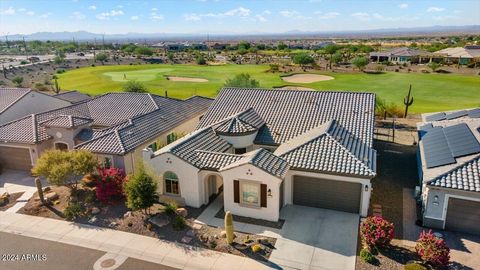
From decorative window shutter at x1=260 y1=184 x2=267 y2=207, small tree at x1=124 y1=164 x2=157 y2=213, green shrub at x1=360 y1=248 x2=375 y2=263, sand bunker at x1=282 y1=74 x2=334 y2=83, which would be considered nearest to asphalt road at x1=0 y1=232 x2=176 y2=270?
small tree at x1=124 y1=164 x2=157 y2=213

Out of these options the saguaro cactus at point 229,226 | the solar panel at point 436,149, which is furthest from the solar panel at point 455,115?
the saguaro cactus at point 229,226

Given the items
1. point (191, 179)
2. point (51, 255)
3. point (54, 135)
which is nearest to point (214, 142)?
point (191, 179)

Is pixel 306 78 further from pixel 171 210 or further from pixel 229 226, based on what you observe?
pixel 229 226

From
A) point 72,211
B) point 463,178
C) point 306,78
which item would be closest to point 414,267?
point 463,178

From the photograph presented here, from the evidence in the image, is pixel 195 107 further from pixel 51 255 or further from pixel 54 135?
pixel 51 255

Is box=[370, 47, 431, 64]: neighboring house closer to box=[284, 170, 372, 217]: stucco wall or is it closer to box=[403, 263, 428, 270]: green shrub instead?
box=[284, 170, 372, 217]: stucco wall

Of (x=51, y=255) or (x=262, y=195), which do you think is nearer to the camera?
(x=51, y=255)
